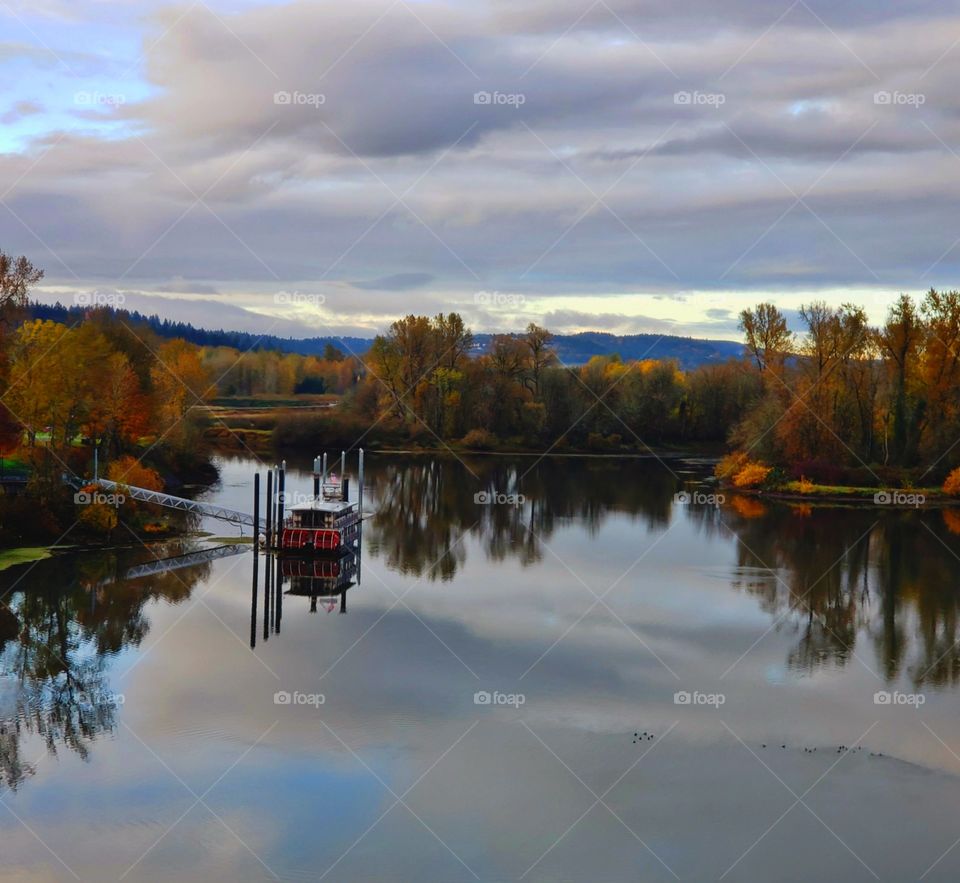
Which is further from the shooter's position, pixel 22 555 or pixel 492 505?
pixel 492 505

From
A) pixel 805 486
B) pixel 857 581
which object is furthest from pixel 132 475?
pixel 805 486

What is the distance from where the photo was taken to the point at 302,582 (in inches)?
1119

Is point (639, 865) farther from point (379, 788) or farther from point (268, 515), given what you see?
point (268, 515)

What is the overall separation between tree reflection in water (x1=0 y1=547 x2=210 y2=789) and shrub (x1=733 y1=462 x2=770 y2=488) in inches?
1024

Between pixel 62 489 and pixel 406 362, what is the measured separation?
39.5 metres

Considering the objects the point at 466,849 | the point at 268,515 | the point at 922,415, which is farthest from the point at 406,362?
the point at 466,849

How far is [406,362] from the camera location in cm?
7031
